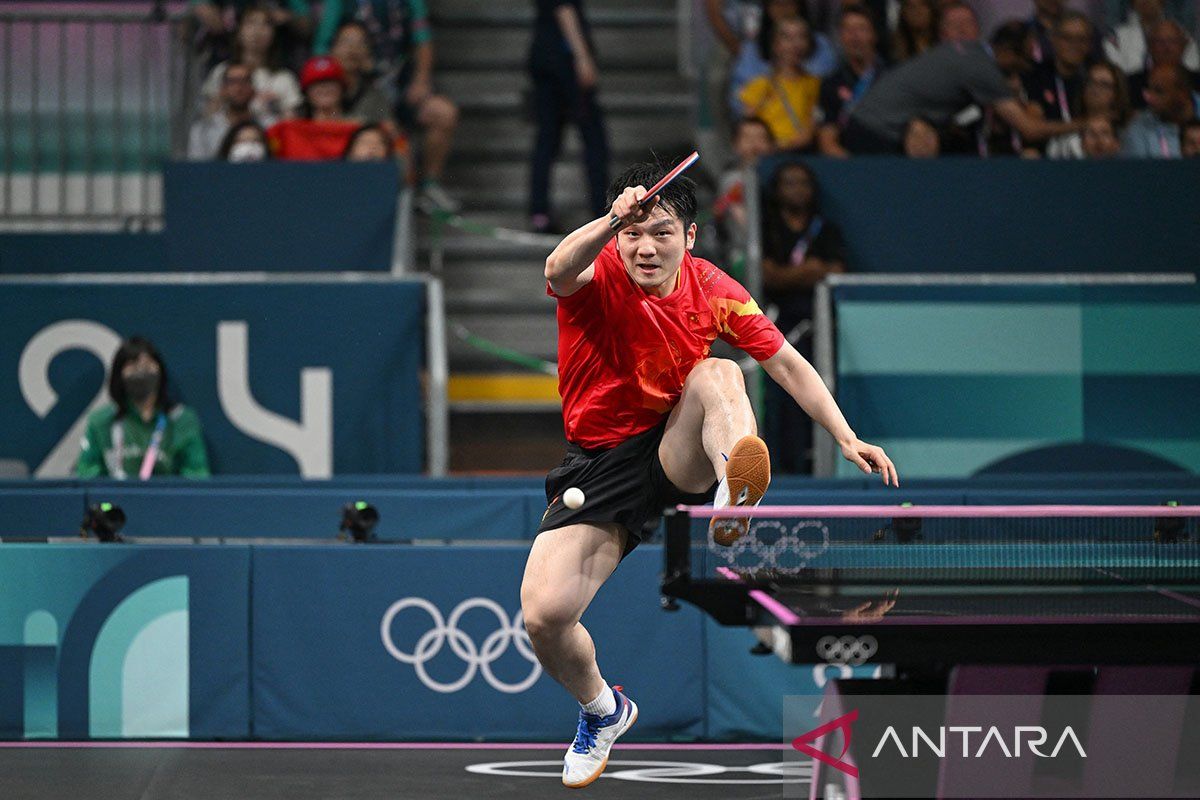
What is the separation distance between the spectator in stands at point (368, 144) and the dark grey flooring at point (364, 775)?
3995mm

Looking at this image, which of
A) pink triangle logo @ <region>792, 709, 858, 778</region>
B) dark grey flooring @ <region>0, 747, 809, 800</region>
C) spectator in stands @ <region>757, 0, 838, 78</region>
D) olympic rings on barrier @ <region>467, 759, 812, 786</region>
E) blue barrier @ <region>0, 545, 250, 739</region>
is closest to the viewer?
pink triangle logo @ <region>792, 709, 858, 778</region>

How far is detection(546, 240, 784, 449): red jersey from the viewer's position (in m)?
5.11

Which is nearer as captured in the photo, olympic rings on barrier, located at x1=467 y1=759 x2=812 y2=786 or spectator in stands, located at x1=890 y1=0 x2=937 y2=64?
olympic rings on barrier, located at x1=467 y1=759 x2=812 y2=786

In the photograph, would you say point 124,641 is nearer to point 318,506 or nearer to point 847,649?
point 318,506

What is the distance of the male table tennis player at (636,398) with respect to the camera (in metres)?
4.97

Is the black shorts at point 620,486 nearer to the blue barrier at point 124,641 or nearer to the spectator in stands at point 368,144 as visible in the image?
the blue barrier at point 124,641

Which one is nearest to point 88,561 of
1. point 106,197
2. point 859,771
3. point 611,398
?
point 611,398

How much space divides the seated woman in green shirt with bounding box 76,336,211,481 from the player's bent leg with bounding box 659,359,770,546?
13.1ft

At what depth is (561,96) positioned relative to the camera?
33.3 feet

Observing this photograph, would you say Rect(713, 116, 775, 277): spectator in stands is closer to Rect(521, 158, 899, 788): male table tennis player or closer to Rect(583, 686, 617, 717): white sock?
Rect(521, 158, 899, 788): male table tennis player

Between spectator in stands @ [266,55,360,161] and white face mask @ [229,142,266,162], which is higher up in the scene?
spectator in stands @ [266,55,360,161]

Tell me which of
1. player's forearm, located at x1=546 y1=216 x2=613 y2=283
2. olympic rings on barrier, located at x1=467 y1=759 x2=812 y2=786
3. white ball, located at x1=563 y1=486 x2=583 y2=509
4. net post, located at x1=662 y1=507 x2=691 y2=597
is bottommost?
olympic rings on barrier, located at x1=467 y1=759 x2=812 y2=786

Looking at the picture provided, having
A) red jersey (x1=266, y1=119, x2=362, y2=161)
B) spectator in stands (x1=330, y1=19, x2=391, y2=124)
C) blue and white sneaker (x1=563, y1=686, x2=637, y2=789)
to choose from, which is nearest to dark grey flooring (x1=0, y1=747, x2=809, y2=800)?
blue and white sneaker (x1=563, y1=686, x2=637, y2=789)

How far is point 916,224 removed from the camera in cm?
926
